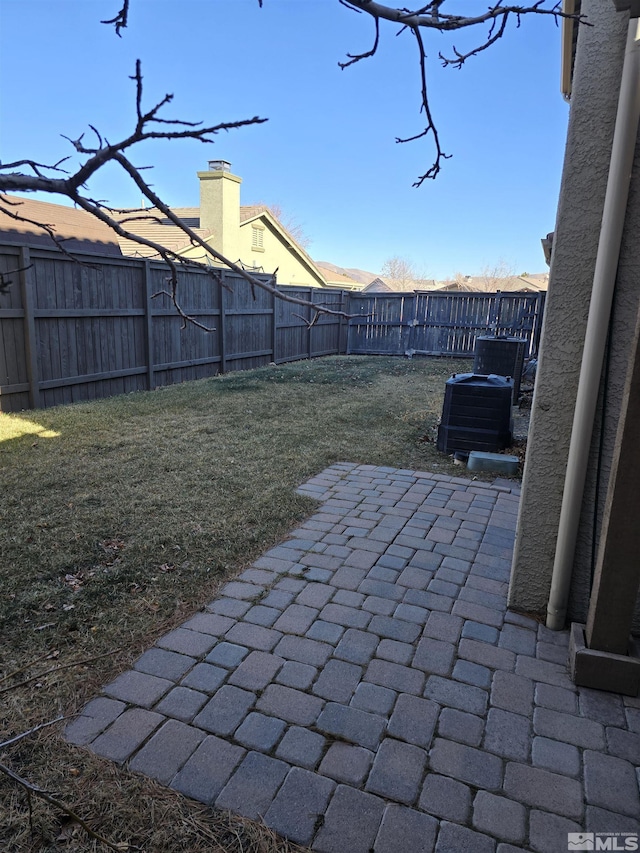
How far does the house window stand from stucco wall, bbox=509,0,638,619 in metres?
22.4

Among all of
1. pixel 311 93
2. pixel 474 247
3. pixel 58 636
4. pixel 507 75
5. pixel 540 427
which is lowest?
pixel 58 636

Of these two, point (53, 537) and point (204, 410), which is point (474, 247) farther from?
point (53, 537)

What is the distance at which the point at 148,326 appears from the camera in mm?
8586

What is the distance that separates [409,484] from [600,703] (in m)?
2.51

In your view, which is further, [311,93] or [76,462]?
[76,462]

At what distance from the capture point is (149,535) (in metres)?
3.36

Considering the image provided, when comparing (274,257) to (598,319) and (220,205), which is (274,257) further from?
(598,319)

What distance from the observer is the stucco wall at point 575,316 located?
6.89 feet

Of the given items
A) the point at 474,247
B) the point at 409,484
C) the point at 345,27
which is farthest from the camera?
the point at 474,247

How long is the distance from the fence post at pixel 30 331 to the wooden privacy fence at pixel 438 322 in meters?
9.30

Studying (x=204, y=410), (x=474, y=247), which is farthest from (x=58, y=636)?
(x=474, y=247)

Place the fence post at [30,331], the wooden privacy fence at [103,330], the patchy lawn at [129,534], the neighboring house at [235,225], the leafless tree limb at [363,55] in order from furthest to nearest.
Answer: the neighboring house at [235,225], the wooden privacy fence at [103,330], the fence post at [30,331], the patchy lawn at [129,534], the leafless tree limb at [363,55]

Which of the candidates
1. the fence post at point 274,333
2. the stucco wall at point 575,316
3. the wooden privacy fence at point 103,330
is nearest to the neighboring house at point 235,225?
the fence post at point 274,333

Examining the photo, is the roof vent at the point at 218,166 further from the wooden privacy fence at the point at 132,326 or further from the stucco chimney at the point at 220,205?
the wooden privacy fence at the point at 132,326
